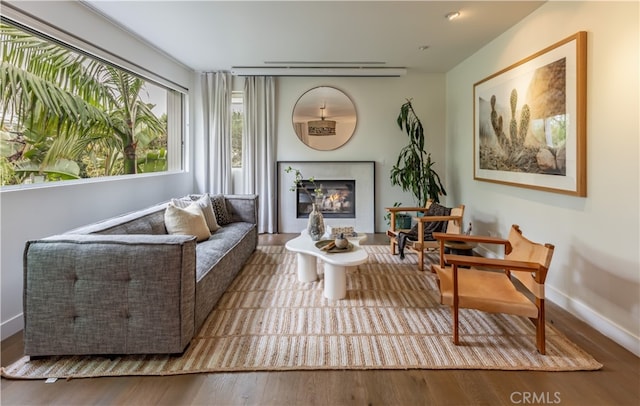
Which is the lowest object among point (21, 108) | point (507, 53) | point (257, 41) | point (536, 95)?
point (21, 108)

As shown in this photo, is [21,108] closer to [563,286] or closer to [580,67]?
[580,67]

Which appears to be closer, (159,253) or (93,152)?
(159,253)

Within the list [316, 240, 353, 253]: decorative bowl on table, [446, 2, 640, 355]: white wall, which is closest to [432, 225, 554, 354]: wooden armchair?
[446, 2, 640, 355]: white wall

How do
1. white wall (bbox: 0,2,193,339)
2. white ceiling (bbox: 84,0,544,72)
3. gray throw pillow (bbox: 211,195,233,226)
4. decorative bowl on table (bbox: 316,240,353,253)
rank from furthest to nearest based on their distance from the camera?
gray throw pillow (bbox: 211,195,233,226)
white ceiling (bbox: 84,0,544,72)
decorative bowl on table (bbox: 316,240,353,253)
white wall (bbox: 0,2,193,339)

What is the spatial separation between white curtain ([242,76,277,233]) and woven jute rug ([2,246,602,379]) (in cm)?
238

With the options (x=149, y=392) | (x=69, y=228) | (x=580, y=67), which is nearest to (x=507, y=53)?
(x=580, y=67)

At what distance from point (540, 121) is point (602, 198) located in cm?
91

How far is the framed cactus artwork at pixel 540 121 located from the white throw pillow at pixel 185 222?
123 inches

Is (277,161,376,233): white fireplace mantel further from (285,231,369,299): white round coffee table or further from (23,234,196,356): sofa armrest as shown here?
(23,234,196,356): sofa armrest

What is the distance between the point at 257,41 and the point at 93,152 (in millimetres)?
2098

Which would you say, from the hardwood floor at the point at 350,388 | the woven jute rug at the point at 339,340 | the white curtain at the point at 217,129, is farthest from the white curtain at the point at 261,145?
the hardwood floor at the point at 350,388

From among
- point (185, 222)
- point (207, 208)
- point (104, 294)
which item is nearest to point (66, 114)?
point (185, 222)

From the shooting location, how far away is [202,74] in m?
5.21

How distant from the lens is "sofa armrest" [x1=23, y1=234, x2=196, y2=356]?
1847 millimetres
